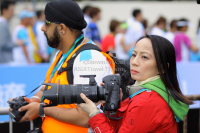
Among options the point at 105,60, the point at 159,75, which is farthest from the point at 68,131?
Result: the point at 159,75

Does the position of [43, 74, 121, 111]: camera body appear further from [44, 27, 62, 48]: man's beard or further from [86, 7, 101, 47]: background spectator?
[86, 7, 101, 47]: background spectator

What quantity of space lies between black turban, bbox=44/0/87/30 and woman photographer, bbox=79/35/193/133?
0.65 meters

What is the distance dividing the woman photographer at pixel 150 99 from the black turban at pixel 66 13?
0.65 m

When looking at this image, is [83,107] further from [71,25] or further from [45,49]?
[45,49]

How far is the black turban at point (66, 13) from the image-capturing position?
2.67 meters

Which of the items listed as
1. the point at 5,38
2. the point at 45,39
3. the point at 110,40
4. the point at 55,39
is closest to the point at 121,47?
the point at 110,40

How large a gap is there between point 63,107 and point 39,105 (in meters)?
0.20

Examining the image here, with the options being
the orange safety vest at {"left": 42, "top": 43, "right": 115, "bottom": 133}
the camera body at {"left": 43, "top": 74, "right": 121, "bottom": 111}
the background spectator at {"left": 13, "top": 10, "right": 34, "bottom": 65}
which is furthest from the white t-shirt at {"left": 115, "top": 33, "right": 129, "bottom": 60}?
the camera body at {"left": 43, "top": 74, "right": 121, "bottom": 111}

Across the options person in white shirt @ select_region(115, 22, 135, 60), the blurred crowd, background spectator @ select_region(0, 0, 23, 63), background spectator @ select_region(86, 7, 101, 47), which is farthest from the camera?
person in white shirt @ select_region(115, 22, 135, 60)

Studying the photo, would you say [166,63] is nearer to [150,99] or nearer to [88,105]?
[150,99]

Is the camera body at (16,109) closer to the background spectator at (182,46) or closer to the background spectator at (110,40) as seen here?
the background spectator at (110,40)

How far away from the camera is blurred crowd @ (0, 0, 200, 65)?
7.22 m

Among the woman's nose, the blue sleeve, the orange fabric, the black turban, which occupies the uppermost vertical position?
the blue sleeve

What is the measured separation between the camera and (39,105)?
2.56m
